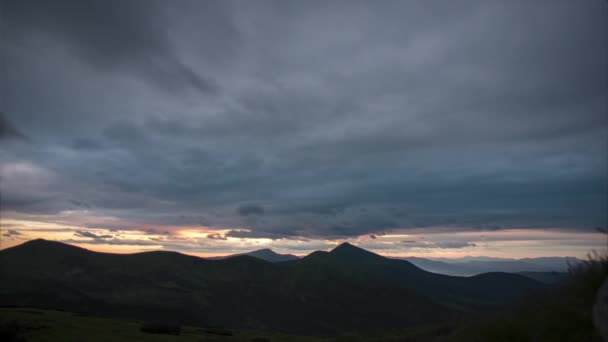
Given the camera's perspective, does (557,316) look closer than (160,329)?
Yes

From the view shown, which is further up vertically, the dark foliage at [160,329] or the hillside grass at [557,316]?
the hillside grass at [557,316]

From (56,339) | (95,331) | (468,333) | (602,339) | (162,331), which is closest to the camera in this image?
(602,339)

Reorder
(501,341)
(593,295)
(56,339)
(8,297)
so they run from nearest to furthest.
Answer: (593,295)
(501,341)
(56,339)
(8,297)

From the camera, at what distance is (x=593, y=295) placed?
11883 mm

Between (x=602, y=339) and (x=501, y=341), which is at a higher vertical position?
(x=602, y=339)

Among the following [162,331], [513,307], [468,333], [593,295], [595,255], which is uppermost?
A: [595,255]

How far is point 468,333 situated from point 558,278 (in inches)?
175

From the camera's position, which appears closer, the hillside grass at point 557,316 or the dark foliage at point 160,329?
the hillside grass at point 557,316

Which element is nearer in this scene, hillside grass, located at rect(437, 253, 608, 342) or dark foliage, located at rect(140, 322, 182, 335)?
hillside grass, located at rect(437, 253, 608, 342)

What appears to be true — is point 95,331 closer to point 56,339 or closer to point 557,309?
point 56,339

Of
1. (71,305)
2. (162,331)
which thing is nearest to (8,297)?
(71,305)

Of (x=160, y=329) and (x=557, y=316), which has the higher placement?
(x=557, y=316)

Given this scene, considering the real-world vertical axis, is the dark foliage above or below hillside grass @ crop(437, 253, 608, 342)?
below

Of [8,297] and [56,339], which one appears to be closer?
[56,339]
